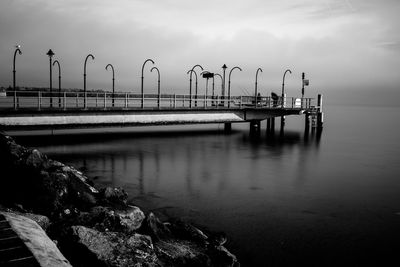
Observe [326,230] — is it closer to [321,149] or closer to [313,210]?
[313,210]

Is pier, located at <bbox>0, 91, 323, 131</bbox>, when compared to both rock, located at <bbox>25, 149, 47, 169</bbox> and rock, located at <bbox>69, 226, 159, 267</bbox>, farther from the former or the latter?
rock, located at <bbox>69, 226, 159, 267</bbox>

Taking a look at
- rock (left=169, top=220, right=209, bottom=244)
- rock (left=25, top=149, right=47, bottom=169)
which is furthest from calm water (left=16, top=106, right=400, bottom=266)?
rock (left=25, top=149, right=47, bottom=169)

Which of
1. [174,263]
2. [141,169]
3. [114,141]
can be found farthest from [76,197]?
[114,141]

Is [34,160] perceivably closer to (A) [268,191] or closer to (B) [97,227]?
(B) [97,227]

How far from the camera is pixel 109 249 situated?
5.70 metres

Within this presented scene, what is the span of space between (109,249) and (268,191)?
982 centimetres

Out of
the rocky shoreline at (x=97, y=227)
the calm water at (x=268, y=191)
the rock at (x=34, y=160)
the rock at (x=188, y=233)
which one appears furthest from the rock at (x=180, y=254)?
the rock at (x=34, y=160)

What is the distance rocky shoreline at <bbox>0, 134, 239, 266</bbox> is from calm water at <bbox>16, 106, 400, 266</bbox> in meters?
1.41

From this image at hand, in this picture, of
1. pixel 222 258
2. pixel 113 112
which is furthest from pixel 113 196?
pixel 113 112

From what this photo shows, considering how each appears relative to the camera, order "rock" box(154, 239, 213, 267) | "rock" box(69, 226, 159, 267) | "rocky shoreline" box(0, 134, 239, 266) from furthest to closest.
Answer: "rock" box(154, 239, 213, 267) < "rocky shoreline" box(0, 134, 239, 266) < "rock" box(69, 226, 159, 267)

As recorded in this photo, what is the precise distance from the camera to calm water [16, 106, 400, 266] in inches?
350

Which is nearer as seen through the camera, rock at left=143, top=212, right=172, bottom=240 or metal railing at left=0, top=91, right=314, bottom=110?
rock at left=143, top=212, right=172, bottom=240

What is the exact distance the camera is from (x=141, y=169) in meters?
18.3

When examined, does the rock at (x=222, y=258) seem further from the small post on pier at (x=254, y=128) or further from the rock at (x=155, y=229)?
the small post on pier at (x=254, y=128)
